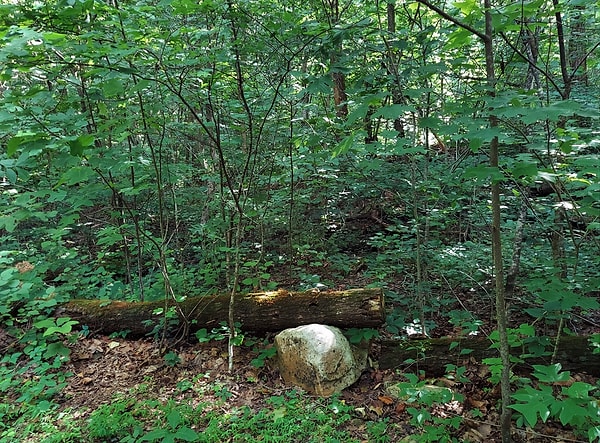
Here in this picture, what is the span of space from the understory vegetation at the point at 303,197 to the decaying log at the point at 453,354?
0.08 feet

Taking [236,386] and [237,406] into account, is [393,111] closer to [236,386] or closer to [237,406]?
[237,406]

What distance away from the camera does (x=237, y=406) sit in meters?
3.05

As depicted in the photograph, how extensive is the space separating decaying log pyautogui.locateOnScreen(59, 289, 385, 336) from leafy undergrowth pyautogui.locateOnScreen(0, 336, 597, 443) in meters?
0.34

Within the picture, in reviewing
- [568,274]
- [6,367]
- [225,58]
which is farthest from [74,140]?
[568,274]

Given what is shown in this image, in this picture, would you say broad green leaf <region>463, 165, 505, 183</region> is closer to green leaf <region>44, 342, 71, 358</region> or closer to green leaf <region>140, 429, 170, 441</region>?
green leaf <region>140, 429, 170, 441</region>

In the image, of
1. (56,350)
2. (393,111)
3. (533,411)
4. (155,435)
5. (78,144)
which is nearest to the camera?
(533,411)

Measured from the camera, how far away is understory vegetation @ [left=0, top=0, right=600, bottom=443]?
2.13 metres

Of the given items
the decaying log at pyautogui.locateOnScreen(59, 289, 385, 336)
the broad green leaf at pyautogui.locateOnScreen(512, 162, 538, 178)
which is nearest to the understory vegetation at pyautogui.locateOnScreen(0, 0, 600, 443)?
the broad green leaf at pyautogui.locateOnScreen(512, 162, 538, 178)

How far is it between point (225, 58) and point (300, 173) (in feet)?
6.70

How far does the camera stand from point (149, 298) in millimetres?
4559

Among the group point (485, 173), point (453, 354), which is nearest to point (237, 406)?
point (453, 354)

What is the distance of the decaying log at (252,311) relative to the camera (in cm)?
349

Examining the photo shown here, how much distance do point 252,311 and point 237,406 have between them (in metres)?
0.97

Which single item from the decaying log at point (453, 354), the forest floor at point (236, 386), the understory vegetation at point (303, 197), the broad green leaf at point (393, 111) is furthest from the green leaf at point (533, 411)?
the decaying log at point (453, 354)
